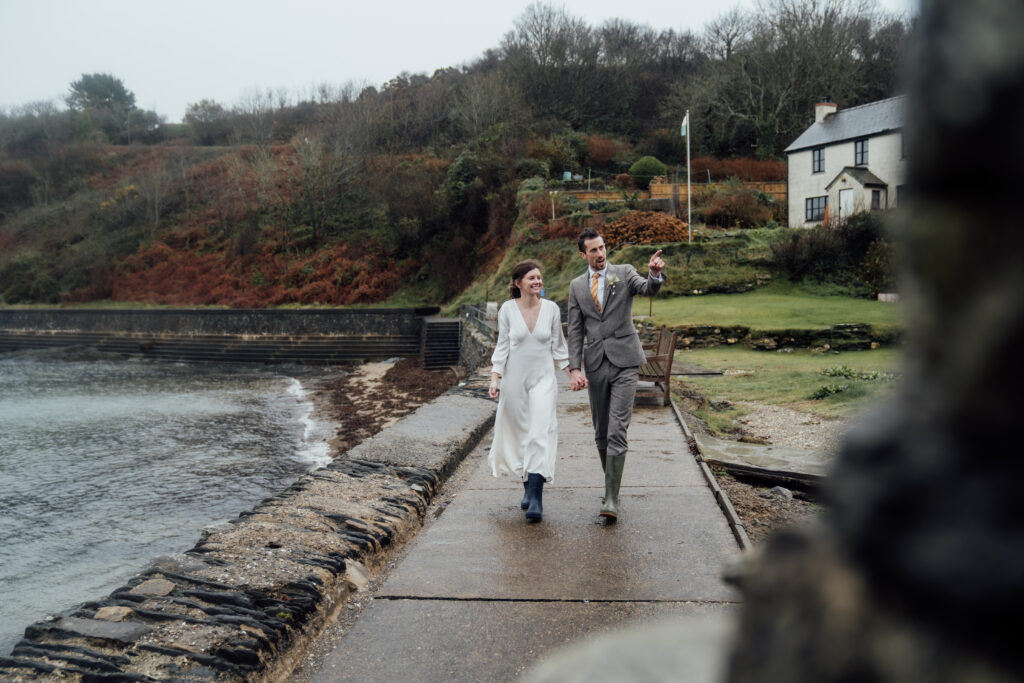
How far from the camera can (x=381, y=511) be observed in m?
5.88

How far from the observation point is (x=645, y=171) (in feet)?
141

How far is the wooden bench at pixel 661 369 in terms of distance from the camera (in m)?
10.9

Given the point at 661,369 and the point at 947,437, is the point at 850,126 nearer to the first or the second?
the point at 661,369

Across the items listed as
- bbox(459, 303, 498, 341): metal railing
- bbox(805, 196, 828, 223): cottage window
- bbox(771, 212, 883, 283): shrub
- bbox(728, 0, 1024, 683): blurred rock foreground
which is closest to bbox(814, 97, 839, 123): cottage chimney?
bbox(805, 196, 828, 223): cottage window

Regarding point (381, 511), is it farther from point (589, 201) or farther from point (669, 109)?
point (669, 109)

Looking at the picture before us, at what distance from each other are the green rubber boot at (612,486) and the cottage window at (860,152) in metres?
35.9

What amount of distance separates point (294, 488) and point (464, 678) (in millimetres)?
3372

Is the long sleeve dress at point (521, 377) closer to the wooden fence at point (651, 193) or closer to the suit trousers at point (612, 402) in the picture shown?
the suit trousers at point (612, 402)

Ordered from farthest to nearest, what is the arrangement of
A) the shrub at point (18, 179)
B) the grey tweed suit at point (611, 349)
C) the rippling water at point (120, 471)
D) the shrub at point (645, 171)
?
the shrub at point (18, 179) → the shrub at point (645, 171) → the rippling water at point (120, 471) → the grey tweed suit at point (611, 349)

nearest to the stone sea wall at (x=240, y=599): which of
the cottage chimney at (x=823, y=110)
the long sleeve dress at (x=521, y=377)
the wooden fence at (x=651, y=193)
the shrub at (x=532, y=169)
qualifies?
the long sleeve dress at (x=521, y=377)

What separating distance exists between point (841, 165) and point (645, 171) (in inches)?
403

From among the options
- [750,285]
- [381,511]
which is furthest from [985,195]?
[750,285]

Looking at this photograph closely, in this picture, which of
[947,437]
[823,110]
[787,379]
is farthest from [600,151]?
[947,437]

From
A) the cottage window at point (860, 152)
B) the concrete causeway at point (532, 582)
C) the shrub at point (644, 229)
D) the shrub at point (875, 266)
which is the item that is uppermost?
the cottage window at point (860, 152)
